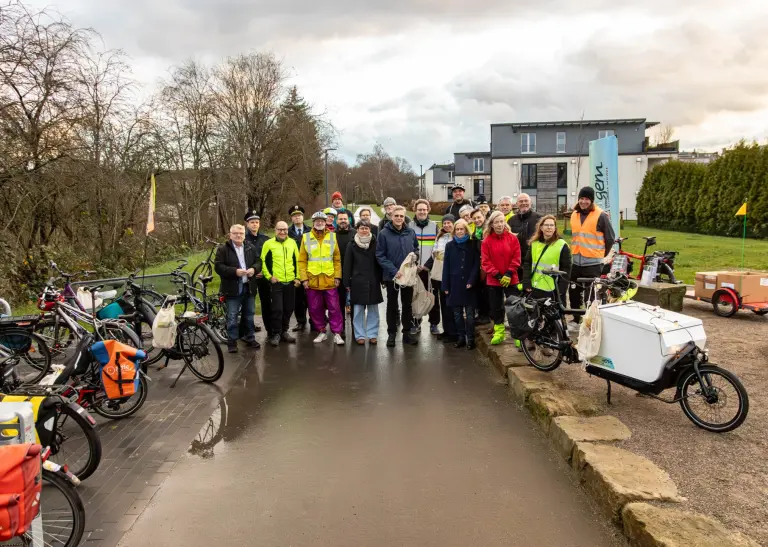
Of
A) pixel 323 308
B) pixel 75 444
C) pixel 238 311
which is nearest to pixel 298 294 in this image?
pixel 323 308

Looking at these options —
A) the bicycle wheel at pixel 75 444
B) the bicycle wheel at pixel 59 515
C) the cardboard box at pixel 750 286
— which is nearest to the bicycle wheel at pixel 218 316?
the bicycle wheel at pixel 75 444

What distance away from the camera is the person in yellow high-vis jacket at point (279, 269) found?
25.7 feet

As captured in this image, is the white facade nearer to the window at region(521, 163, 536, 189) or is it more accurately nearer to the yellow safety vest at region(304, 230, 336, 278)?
the window at region(521, 163, 536, 189)

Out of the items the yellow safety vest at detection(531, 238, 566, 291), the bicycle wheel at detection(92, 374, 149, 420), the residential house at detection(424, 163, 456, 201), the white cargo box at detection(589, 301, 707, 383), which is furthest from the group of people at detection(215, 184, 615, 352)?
the residential house at detection(424, 163, 456, 201)

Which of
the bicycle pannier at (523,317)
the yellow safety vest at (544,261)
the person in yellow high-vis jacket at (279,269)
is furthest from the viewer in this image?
the person in yellow high-vis jacket at (279,269)

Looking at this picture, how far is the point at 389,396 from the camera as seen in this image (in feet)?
18.7

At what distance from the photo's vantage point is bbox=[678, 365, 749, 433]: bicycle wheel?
418 centimetres

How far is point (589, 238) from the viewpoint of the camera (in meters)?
6.98

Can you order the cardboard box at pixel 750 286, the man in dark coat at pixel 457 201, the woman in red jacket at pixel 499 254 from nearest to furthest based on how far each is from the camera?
the woman in red jacket at pixel 499 254 → the cardboard box at pixel 750 286 → the man in dark coat at pixel 457 201

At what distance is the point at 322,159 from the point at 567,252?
28206 mm

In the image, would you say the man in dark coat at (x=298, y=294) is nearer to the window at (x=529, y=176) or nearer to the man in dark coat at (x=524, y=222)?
the man in dark coat at (x=524, y=222)

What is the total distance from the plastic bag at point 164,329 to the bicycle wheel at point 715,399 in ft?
17.0

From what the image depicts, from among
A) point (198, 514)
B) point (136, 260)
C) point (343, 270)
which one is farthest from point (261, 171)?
point (198, 514)

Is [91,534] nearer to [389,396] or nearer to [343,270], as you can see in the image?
[389,396]
